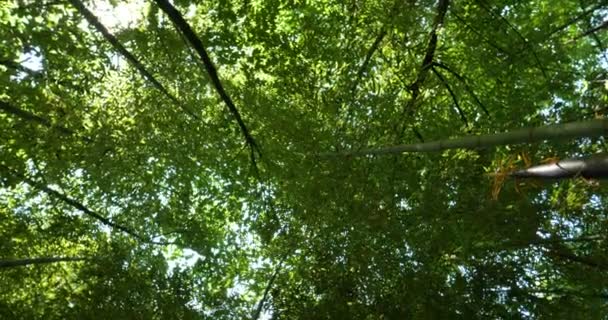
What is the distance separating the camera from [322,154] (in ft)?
17.3

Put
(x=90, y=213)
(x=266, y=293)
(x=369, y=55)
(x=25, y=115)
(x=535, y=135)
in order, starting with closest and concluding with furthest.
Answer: (x=535, y=135), (x=369, y=55), (x=25, y=115), (x=266, y=293), (x=90, y=213)

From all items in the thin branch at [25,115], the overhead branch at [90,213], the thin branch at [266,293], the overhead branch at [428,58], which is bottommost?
the thin branch at [266,293]

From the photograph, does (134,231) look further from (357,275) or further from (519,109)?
(519,109)

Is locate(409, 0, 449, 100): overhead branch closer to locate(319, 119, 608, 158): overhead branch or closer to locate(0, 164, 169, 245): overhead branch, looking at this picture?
locate(319, 119, 608, 158): overhead branch

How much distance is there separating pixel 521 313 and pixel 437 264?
107 cm

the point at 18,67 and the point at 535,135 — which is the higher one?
the point at 18,67

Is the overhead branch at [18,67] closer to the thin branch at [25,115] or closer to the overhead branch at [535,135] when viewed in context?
the thin branch at [25,115]

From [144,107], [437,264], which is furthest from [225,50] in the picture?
[437,264]

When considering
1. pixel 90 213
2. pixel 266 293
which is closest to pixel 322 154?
pixel 266 293

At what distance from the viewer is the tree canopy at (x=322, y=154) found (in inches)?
199

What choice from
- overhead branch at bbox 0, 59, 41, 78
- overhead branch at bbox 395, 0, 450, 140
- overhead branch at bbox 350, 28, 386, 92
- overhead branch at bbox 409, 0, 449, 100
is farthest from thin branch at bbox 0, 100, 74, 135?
overhead branch at bbox 409, 0, 449, 100

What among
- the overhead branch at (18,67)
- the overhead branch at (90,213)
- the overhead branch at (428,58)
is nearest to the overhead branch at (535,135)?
the overhead branch at (428,58)

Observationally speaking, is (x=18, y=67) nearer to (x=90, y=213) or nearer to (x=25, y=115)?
(x=25, y=115)

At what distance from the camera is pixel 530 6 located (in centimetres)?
701
